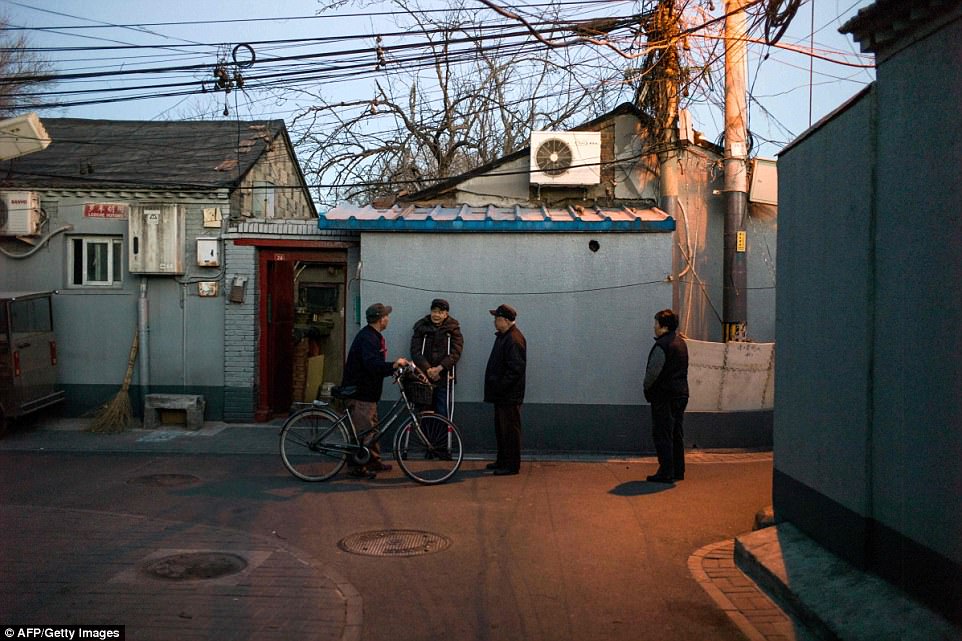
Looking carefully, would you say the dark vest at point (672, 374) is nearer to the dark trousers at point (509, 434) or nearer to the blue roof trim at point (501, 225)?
the dark trousers at point (509, 434)

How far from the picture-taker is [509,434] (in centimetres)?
941

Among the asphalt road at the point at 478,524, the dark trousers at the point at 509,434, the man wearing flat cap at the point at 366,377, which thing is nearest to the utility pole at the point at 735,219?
the asphalt road at the point at 478,524

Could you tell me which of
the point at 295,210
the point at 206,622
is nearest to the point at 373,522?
the point at 206,622

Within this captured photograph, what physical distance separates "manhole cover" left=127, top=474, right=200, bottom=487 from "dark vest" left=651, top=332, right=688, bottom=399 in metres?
5.16

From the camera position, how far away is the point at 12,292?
1225cm

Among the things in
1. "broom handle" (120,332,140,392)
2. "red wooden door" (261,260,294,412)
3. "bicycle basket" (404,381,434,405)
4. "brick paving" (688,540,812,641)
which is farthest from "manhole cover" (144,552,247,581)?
"broom handle" (120,332,140,392)

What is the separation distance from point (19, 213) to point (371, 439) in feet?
24.5

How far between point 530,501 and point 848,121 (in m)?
4.53

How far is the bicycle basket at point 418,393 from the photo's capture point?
962cm

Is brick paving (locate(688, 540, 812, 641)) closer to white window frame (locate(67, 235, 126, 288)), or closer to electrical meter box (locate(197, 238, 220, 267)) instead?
electrical meter box (locate(197, 238, 220, 267))

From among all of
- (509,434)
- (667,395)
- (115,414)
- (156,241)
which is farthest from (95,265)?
(667,395)

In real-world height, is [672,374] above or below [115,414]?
above

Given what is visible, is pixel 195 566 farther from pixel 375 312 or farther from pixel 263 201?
pixel 263 201

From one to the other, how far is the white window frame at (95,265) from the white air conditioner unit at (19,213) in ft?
1.97
